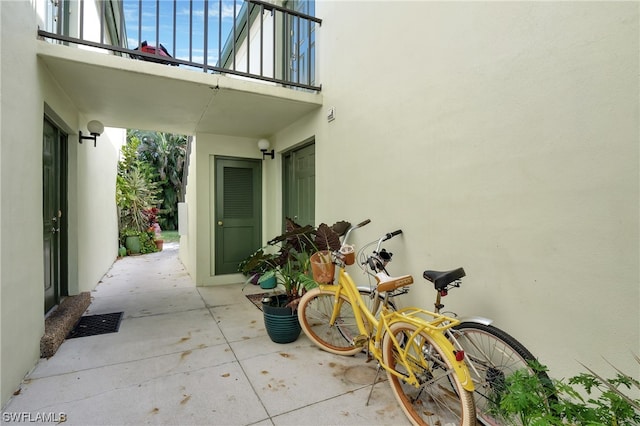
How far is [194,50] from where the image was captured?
3.24m

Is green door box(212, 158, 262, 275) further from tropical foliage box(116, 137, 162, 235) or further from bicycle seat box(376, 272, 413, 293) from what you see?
tropical foliage box(116, 137, 162, 235)

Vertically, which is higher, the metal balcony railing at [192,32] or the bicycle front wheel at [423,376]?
the metal balcony railing at [192,32]

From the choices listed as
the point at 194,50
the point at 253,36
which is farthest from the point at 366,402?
the point at 253,36

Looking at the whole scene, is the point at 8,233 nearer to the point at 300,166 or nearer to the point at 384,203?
the point at 384,203

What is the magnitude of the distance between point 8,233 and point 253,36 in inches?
221

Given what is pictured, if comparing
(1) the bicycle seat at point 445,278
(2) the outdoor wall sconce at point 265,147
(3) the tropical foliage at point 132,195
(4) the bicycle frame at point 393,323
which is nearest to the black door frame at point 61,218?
(2) the outdoor wall sconce at point 265,147

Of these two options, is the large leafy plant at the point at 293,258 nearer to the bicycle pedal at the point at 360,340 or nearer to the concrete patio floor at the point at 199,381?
the concrete patio floor at the point at 199,381

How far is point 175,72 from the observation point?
2.89m

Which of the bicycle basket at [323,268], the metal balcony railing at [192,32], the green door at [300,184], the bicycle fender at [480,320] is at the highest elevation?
the metal balcony railing at [192,32]

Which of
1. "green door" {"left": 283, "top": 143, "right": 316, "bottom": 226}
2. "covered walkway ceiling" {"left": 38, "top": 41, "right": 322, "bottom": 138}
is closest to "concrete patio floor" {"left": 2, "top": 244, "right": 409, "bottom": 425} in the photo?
"green door" {"left": 283, "top": 143, "right": 316, "bottom": 226}

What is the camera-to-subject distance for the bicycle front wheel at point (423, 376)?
5.61ft

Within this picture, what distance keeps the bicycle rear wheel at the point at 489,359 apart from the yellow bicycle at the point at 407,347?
137 mm

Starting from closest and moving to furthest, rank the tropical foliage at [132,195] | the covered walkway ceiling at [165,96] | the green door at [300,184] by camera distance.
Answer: the covered walkway ceiling at [165,96] → the green door at [300,184] → the tropical foliage at [132,195]

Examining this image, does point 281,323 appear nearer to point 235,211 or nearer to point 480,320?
point 480,320
